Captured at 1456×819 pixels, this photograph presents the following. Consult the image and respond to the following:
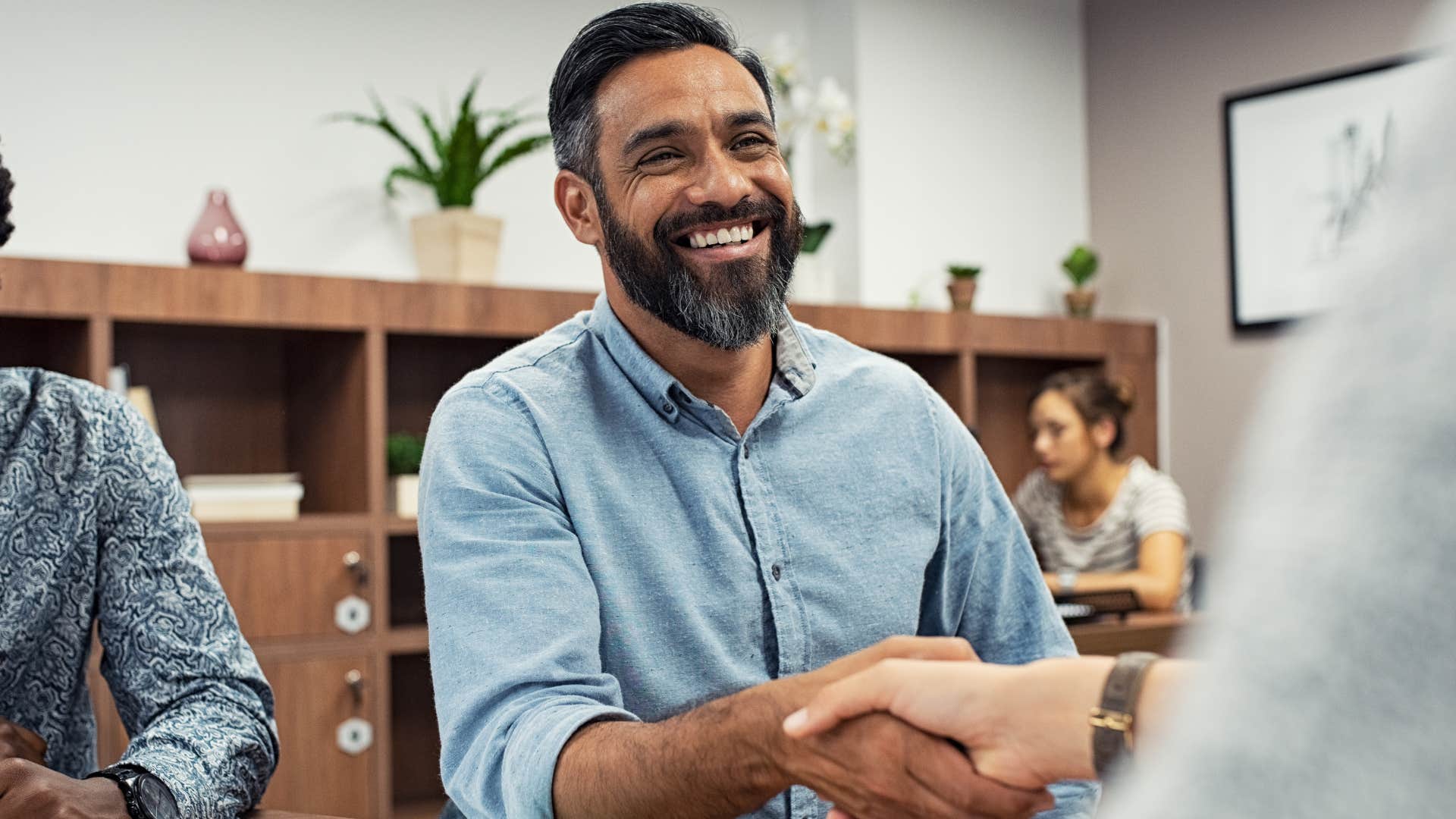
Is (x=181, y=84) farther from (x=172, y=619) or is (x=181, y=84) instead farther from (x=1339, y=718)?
(x=1339, y=718)

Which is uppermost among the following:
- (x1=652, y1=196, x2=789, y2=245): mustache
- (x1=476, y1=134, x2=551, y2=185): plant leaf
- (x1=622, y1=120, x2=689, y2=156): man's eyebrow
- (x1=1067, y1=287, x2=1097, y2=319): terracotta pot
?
(x1=476, y1=134, x2=551, y2=185): plant leaf

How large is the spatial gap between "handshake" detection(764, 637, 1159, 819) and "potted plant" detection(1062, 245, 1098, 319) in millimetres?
4459

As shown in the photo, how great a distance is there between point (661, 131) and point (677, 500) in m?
0.41

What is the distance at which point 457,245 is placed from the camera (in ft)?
13.0

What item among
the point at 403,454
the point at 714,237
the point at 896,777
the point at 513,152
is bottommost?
the point at 896,777

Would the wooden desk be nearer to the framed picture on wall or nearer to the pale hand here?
the framed picture on wall

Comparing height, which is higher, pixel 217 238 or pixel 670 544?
pixel 217 238

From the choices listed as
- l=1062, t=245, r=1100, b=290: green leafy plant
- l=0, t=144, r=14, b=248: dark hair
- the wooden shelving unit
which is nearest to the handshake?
l=0, t=144, r=14, b=248: dark hair

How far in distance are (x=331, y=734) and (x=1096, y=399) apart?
2.42 metres

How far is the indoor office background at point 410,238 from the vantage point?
361 cm

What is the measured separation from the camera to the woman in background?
4094mm

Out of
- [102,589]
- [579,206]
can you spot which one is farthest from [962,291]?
[102,589]

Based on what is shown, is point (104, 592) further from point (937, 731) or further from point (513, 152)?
point (513, 152)

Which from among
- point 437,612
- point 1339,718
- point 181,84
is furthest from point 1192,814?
point 181,84
